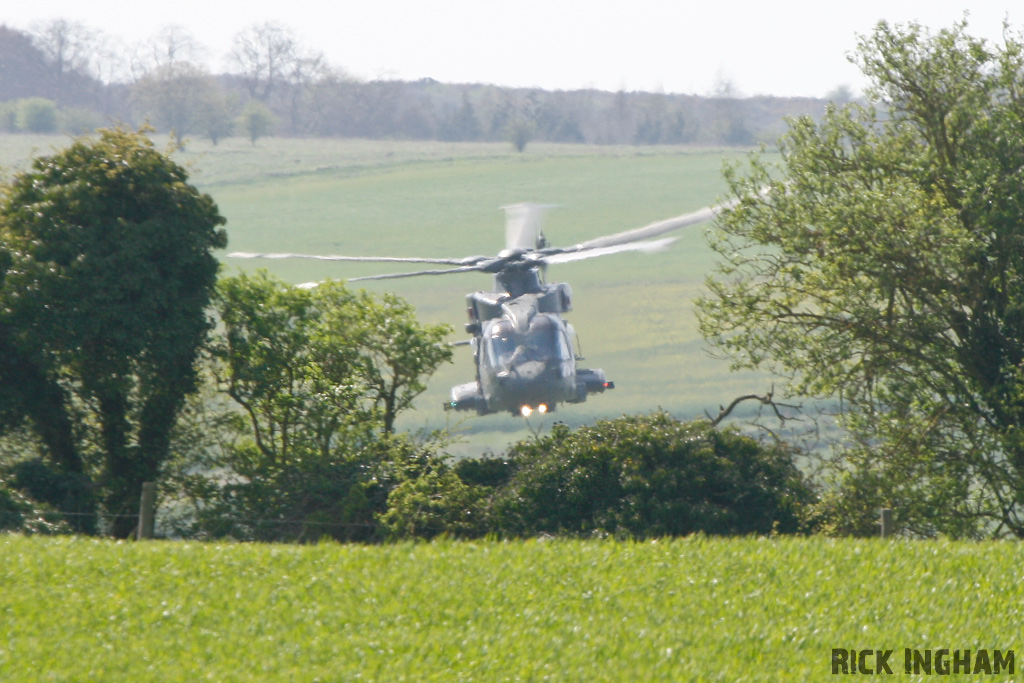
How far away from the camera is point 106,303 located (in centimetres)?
1920

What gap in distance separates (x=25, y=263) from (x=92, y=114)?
109 m

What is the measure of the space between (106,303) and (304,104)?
114421 millimetres

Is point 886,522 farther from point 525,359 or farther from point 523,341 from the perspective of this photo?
point 523,341

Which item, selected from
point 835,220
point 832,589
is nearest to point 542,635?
point 832,589

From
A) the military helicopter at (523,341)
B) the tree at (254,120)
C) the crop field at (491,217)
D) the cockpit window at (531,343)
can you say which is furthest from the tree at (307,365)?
the tree at (254,120)

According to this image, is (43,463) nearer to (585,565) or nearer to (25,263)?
(25,263)

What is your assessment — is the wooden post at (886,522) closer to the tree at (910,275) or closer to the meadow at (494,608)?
the meadow at (494,608)

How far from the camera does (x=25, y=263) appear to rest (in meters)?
19.0

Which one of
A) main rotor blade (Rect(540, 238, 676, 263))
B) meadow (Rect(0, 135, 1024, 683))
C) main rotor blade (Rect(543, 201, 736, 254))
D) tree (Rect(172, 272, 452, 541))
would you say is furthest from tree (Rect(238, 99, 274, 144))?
meadow (Rect(0, 135, 1024, 683))

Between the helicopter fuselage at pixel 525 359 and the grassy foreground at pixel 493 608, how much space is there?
1130 centimetres

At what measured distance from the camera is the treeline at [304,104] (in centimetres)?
12056

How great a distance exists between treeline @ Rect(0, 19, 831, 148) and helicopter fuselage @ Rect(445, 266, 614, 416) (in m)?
101

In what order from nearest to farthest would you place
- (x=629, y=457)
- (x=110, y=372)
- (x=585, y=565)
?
(x=585, y=565) → (x=629, y=457) → (x=110, y=372)

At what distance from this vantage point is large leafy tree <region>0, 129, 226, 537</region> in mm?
19000
